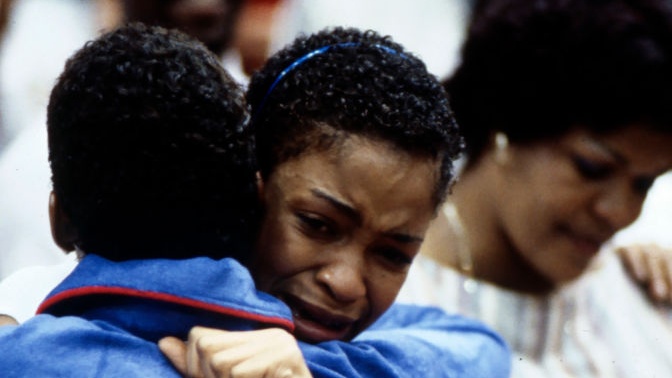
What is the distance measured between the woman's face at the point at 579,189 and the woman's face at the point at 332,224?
2.11 feet

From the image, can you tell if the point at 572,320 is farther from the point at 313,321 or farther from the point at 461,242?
the point at 313,321

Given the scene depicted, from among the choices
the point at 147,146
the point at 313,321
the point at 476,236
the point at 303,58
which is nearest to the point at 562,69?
the point at 476,236

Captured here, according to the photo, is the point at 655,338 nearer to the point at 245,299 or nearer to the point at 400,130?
the point at 400,130

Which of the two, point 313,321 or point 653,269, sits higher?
point 313,321

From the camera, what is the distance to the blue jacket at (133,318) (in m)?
0.73

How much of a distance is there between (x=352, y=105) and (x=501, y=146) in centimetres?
76

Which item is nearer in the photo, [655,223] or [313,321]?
[313,321]

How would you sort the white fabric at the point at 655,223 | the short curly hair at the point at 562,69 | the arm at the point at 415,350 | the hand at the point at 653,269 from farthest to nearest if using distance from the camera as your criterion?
the white fabric at the point at 655,223, the hand at the point at 653,269, the short curly hair at the point at 562,69, the arm at the point at 415,350

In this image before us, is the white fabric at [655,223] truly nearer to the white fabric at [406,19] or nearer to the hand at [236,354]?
the white fabric at [406,19]

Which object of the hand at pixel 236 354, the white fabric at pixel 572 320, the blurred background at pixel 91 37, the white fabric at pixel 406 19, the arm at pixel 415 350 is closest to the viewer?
the hand at pixel 236 354

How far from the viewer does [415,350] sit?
930 millimetres

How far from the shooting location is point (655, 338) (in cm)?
175

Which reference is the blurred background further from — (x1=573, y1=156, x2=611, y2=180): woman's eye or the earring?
(x1=573, y1=156, x2=611, y2=180): woman's eye

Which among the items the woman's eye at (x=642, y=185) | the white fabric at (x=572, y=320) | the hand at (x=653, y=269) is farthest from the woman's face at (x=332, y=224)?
the hand at (x=653, y=269)
